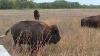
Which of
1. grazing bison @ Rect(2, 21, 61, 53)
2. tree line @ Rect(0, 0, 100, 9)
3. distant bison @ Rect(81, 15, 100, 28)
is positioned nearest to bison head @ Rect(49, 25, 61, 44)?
grazing bison @ Rect(2, 21, 61, 53)

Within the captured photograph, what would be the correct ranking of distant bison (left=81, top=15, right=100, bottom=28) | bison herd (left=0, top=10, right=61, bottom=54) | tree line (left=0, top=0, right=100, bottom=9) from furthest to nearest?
tree line (left=0, top=0, right=100, bottom=9) < distant bison (left=81, top=15, right=100, bottom=28) < bison herd (left=0, top=10, right=61, bottom=54)

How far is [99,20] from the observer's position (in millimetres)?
18391

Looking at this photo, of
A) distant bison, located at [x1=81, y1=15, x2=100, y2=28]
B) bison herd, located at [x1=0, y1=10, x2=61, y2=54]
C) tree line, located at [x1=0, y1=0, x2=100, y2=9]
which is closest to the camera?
bison herd, located at [x1=0, y1=10, x2=61, y2=54]

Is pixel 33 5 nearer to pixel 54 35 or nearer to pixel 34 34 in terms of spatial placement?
pixel 54 35

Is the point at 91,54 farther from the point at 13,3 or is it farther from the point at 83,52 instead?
the point at 13,3

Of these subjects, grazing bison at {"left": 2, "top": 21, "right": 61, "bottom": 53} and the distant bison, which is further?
the distant bison

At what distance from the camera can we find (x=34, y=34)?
10.4m

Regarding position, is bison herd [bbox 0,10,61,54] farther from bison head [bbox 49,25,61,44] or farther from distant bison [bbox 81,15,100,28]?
distant bison [bbox 81,15,100,28]

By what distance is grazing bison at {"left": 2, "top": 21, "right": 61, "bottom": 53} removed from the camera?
1018 cm

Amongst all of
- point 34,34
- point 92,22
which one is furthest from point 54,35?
point 92,22

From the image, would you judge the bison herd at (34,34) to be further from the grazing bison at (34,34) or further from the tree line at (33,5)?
the tree line at (33,5)

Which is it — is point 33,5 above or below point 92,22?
below

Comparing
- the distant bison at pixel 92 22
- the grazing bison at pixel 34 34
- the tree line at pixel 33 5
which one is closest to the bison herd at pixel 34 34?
the grazing bison at pixel 34 34

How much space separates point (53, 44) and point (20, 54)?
7.14 ft
